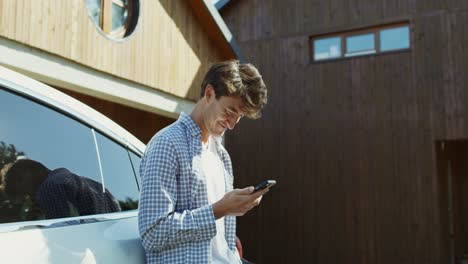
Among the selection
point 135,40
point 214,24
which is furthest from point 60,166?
point 214,24

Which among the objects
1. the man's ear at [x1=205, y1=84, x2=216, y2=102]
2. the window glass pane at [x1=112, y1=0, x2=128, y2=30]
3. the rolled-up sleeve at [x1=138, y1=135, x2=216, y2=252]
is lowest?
the rolled-up sleeve at [x1=138, y1=135, x2=216, y2=252]

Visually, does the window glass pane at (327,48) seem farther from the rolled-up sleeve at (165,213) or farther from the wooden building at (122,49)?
the rolled-up sleeve at (165,213)

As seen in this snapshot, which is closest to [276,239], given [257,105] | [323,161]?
[323,161]

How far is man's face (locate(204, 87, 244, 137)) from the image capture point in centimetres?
220

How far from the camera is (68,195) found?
192 cm

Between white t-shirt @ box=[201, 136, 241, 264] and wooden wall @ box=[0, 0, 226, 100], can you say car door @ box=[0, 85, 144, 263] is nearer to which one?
white t-shirt @ box=[201, 136, 241, 264]

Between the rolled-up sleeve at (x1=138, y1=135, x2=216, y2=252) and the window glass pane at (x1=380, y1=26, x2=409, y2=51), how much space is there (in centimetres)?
1138

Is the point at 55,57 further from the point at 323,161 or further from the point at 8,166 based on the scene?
the point at 323,161

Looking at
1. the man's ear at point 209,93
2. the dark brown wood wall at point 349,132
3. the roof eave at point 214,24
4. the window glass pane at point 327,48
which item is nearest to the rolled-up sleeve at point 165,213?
the man's ear at point 209,93

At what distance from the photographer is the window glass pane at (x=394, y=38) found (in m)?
12.4

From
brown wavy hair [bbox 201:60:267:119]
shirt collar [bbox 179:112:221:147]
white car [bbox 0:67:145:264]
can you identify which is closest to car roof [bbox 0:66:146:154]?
white car [bbox 0:67:145:264]

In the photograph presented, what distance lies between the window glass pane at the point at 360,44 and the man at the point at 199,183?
11.0 metres

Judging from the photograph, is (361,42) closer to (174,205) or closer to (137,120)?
(137,120)

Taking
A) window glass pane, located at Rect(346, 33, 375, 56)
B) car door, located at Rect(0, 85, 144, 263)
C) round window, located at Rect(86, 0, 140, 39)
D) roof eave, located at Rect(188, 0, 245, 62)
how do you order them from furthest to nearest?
window glass pane, located at Rect(346, 33, 375, 56)
roof eave, located at Rect(188, 0, 245, 62)
round window, located at Rect(86, 0, 140, 39)
car door, located at Rect(0, 85, 144, 263)
